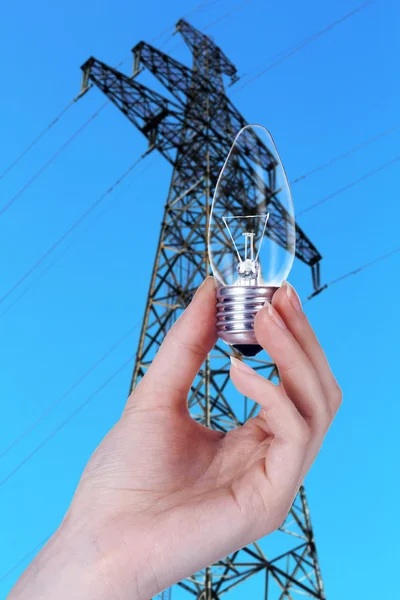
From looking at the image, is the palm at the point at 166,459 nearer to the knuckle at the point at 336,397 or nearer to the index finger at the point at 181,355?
the index finger at the point at 181,355

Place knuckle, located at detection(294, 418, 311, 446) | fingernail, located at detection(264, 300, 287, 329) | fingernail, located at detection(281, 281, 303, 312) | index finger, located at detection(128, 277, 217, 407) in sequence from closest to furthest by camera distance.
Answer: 1. knuckle, located at detection(294, 418, 311, 446)
2. fingernail, located at detection(264, 300, 287, 329)
3. fingernail, located at detection(281, 281, 303, 312)
4. index finger, located at detection(128, 277, 217, 407)

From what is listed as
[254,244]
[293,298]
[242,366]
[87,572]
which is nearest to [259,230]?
[254,244]

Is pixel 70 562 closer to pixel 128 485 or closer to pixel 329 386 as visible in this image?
pixel 128 485

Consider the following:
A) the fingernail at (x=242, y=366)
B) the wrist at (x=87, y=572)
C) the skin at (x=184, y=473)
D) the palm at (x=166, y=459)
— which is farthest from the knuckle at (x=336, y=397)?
the wrist at (x=87, y=572)

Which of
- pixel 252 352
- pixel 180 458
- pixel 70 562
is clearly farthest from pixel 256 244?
pixel 70 562

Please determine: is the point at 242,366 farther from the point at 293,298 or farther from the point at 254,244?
the point at 254,244

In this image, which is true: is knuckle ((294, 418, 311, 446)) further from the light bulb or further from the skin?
the light bulb

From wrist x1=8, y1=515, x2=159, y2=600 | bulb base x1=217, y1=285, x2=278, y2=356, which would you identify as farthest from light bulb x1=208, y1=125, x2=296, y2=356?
wrist x1=8, y1=515, x2=159, y2=600
